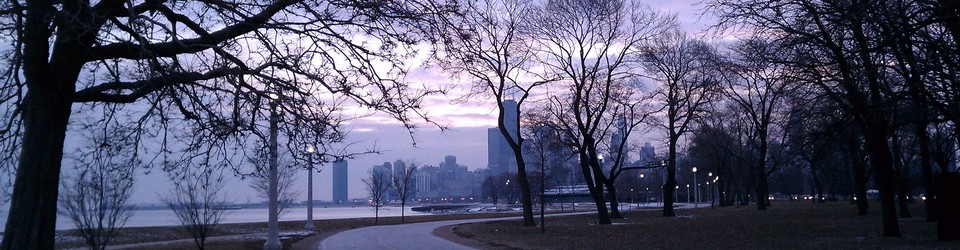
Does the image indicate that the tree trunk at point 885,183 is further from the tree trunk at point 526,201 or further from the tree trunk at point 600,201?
the tree trunk at point 526,201

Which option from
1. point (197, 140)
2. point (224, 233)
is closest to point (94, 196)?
point (197, 140)

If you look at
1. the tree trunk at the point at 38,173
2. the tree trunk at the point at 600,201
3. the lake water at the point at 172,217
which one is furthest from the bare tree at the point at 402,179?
the tree trunk at the point at 38,173

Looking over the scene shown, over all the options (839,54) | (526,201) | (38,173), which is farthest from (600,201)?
(38,173)

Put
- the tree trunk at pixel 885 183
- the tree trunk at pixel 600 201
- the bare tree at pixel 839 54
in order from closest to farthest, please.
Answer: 1. the bare tree at pixel 839 54
2. the tree trunk at pixel 885 183
3. the tree trunk at pixel 600 201

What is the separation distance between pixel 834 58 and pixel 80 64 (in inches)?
690

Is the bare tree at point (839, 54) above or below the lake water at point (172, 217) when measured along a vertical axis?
above

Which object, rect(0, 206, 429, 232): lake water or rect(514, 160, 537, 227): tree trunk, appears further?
rect(514, 160, 537, 227): tree trunk

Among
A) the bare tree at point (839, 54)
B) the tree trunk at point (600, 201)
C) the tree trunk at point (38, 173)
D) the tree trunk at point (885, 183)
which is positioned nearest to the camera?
the tree trunk at point (38, 173)

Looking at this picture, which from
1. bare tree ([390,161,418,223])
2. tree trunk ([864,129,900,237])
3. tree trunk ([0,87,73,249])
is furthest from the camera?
bare tree ([390,161,418,223])

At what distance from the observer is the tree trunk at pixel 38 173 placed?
9.05 metres

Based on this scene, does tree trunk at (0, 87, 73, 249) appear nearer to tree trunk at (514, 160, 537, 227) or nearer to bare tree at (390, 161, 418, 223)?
tree trunk at (514, 160, 537, 227)

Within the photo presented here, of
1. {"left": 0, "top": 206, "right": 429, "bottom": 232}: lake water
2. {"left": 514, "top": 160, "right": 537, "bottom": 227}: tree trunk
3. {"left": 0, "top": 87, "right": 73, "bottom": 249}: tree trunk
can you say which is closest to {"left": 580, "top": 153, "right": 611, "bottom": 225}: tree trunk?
{"left": 514, "top": 160, "right": 537, "bottom": 227}: tree trunk

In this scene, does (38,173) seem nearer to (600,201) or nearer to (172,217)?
(172,217)

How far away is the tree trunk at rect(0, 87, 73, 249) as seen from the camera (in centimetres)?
905
